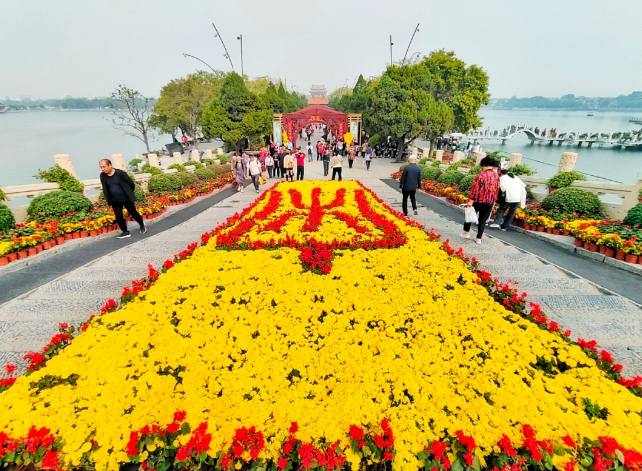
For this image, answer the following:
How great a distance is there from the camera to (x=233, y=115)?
77.9ft

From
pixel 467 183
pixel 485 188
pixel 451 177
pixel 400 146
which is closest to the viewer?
pixel 485 188

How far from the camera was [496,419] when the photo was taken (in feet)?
8.23

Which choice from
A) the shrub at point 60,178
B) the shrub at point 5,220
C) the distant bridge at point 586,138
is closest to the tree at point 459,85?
the distant bridge at point 586,138

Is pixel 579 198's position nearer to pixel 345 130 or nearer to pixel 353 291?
pixel 353 291

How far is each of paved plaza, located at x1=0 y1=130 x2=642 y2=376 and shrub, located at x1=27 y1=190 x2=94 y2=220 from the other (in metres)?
2.16

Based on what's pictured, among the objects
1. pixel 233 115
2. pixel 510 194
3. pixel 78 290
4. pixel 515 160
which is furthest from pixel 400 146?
pixel 78 290

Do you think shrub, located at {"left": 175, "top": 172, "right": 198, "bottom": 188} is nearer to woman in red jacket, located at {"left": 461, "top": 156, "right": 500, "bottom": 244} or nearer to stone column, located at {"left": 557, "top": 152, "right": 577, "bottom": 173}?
woman in red jacket, located at {"left": 461, "top": 156, "right": 500, "bottom": 244}

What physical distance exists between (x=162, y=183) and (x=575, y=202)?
1402 centimetres

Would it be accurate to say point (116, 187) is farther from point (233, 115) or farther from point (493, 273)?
point (233, 115)

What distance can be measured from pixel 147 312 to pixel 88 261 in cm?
354

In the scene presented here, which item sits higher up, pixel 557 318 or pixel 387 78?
pixel 387 78

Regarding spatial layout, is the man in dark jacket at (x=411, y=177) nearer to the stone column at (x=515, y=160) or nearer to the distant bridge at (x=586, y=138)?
the stone column at (x=515, y=160)

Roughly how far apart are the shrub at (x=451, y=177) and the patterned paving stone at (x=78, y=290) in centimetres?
1263

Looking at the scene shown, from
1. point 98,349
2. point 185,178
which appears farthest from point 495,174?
point 185,178
